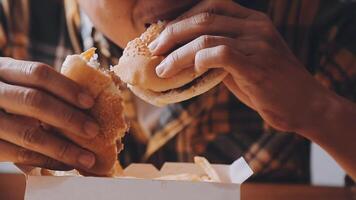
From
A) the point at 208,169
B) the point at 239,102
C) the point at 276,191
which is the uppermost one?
the point at 208,169

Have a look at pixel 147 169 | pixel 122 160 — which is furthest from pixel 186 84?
pixel 122 160

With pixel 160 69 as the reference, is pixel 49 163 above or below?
below

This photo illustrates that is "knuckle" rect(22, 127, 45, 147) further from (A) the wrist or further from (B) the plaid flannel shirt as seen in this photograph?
(B) the plaid flannel shirt

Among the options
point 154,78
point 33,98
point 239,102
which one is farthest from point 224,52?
point 239,102

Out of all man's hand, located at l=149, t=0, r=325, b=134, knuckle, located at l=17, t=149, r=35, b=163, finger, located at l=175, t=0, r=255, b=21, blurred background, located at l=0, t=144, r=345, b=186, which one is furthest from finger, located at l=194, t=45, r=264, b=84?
blurred background, located at l=0, t=144, r=345, b=186

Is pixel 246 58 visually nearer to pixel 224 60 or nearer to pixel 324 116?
pixel 224 60

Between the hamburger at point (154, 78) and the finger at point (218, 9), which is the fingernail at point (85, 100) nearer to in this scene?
the hamburger at point (154, 78)

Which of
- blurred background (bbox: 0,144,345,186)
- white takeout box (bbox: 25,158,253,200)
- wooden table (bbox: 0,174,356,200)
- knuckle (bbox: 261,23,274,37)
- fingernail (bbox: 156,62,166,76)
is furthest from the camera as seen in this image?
blurred background (bbox: 0,144,345,186)
